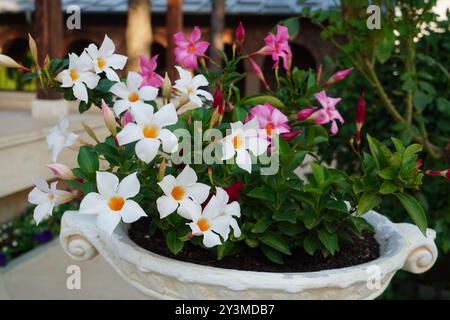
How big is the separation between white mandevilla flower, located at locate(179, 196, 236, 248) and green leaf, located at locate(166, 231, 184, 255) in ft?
0.36

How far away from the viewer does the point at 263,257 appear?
1.42 m

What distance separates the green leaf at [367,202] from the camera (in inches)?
50.2

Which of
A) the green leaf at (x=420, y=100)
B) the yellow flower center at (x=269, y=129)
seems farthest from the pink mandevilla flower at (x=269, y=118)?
the green leaf at (x=420, y=100)

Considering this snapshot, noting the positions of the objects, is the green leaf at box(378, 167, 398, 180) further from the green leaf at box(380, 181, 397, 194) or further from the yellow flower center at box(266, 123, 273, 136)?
the yellow flower center at box(266, 123, 273, 136)

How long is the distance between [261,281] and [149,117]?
14.7 inches

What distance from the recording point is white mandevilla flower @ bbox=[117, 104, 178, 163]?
1159 mm

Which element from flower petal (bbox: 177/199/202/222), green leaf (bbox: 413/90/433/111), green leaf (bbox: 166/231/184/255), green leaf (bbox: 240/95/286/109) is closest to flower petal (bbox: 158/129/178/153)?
flower petal (bbox: 177/199/202/222)

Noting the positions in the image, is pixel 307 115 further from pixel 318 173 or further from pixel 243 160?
pixel 243 160

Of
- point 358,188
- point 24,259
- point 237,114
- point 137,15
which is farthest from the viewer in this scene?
point 137,15

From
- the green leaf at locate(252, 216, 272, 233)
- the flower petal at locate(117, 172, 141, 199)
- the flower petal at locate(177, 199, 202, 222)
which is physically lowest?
the green leaf at locate(252, 216, 272, 233)

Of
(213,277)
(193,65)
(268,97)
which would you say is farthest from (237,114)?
(213,277)

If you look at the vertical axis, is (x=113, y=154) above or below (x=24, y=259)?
above
